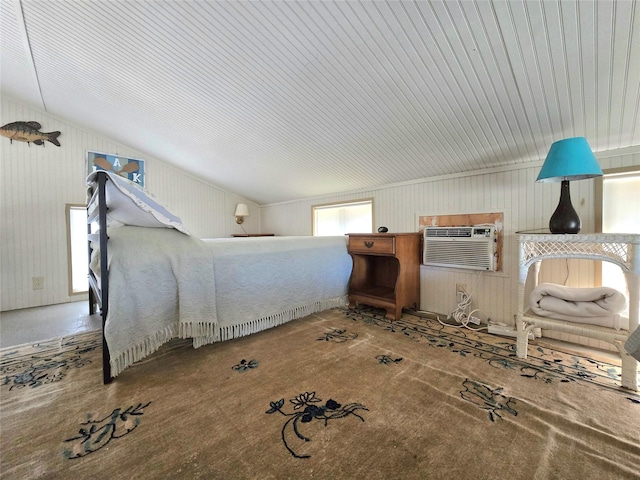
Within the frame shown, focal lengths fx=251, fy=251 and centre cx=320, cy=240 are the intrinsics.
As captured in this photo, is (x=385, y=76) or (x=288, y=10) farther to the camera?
(x=385, y=76)

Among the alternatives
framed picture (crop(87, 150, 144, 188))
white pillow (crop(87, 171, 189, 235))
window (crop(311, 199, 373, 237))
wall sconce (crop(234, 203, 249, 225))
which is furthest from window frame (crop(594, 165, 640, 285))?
framed picture (crop(87, 150, 144, 188))

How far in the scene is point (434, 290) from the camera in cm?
244

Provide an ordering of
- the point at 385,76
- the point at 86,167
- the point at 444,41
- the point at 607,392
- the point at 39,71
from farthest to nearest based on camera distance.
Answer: the point at 86,167 → the point at 39,71 → the point at 385,76 → the point at 444,41 → the point at 607,392

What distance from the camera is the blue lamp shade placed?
4.34 ft

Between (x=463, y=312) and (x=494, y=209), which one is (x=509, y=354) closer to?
(x=463, y=312)

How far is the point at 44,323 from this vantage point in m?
2.20

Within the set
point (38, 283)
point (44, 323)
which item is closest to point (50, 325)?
point (44, 323)

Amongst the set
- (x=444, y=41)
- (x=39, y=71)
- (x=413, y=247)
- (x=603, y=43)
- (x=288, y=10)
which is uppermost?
(x=39, y=71)

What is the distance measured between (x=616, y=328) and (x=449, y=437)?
4.01 feet

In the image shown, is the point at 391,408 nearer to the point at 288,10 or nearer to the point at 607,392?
the point at 607,392

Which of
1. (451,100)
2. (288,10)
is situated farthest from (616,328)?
(288,10)

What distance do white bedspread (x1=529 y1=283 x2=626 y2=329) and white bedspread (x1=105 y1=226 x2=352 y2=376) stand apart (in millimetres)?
1573

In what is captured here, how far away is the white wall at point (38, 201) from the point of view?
2.66 meters

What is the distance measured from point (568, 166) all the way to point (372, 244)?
138 cm
